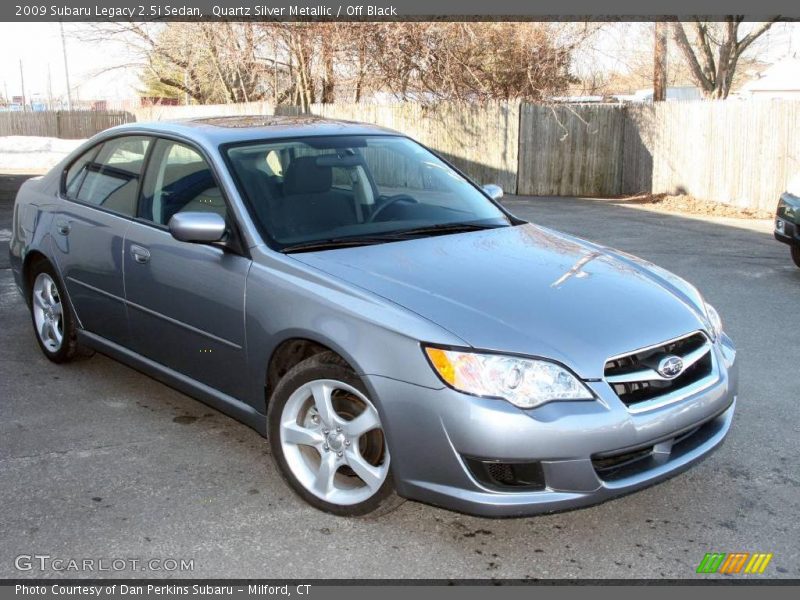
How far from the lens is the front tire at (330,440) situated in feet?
11.5

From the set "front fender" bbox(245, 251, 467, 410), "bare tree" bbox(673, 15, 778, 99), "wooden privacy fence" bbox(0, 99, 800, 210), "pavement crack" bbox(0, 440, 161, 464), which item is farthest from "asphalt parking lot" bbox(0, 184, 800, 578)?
"bare tree" bbox(673, 15, 778, 99)

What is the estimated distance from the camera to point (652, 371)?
3420 millimetres

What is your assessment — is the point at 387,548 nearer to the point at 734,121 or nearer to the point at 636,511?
the point at 636,511

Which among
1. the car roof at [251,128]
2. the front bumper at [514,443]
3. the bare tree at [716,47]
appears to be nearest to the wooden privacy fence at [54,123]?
the bare tree at [716,47]

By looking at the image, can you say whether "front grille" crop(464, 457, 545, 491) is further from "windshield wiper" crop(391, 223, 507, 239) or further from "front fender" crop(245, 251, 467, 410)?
"windshield wiper" crop(391, 223, 507, 239)

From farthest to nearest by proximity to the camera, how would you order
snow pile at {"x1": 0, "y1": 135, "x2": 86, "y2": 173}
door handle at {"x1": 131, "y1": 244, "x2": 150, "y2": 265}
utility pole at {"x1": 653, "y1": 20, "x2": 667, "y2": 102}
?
snow pile at {"x1": 0, "y1": 135, "x2": 86, "y2": 173} → utility pole at {"x1": 653, "y1": 20, "x2": 667, "y2": 102} → door handle at {"x1": 131, "y1": 244, "x2": 150, "y2": 265}

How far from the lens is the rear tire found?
557cm

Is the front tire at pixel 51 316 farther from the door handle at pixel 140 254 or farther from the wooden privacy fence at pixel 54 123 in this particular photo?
the wooden privacy fence at pixel 54 123

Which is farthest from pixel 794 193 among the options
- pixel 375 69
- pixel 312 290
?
pixel 375 69

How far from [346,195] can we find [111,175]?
1.64m

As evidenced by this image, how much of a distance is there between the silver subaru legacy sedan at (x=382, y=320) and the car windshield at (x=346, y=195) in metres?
0.01

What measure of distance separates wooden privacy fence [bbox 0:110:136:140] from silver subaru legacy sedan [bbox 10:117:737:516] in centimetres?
3885

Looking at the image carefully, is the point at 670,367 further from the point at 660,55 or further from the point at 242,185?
the point at 660,55

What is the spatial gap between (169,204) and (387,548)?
227cm
